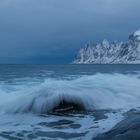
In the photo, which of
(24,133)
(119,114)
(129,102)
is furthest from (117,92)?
(24,133)

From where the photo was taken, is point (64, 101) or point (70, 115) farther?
point (64, 101)

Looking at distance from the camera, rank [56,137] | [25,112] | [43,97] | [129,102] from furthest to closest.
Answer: [129,102], [43,97], [25,112], [56,137]

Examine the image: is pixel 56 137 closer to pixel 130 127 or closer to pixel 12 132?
pixel 12 132

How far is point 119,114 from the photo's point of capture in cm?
1134

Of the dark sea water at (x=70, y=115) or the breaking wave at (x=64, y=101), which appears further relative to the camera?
the breaking wave at (x=64, y=101)

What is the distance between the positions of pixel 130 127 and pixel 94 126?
7.13ft

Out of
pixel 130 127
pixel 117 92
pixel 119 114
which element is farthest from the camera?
pixel 117 92

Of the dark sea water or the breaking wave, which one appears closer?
the dark sea water

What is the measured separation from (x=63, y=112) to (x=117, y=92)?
5.19 m

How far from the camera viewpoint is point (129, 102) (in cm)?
1427

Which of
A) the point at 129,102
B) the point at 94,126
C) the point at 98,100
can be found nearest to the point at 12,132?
the point at 94,126

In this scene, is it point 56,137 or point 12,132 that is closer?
point 56,137

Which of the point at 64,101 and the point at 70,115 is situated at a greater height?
the point at 64,101

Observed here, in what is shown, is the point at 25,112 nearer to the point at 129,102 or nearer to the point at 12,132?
the point at 12,132
